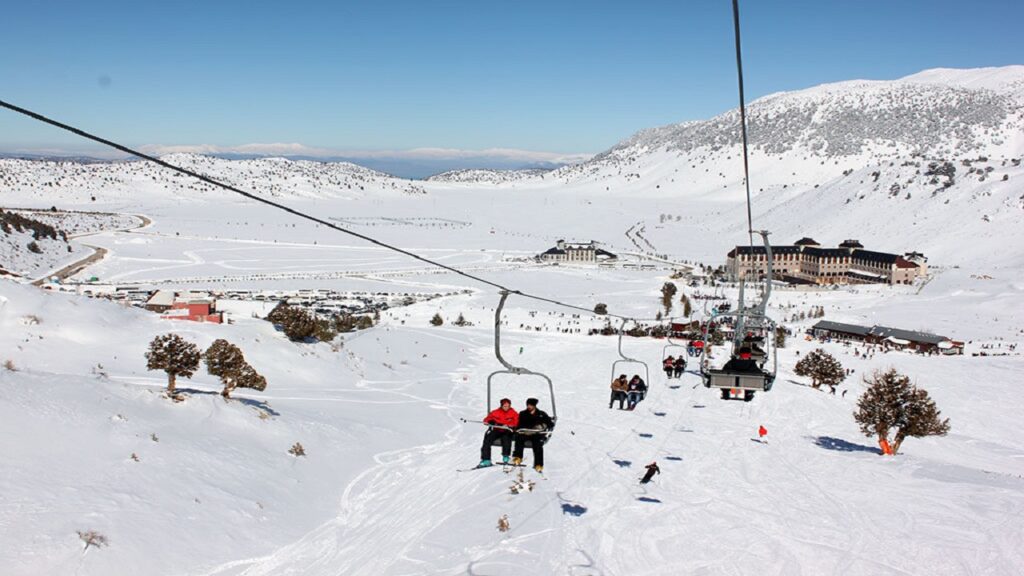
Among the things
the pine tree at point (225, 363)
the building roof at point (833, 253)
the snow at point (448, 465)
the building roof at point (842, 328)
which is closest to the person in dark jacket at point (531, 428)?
the snow at point (448, 465)

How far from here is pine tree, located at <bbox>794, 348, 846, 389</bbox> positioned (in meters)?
40.7

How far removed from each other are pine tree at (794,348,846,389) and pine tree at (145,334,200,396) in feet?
112

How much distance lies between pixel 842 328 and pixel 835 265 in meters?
52.7

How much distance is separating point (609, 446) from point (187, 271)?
273 ft

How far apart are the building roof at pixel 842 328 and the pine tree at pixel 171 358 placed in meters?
56.2

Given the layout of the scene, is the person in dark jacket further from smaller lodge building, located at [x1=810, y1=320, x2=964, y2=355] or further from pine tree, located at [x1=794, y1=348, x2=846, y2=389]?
smaller lodge building, located at [x1=810, y1=320, x2=964, y2=355]

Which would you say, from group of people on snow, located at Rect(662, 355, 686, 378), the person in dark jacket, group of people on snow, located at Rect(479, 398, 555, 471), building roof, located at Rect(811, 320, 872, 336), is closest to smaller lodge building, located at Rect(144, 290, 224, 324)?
group of people on snow, located at Rect(662, 355, 686, 378)

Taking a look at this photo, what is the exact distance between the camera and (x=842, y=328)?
6309 cm

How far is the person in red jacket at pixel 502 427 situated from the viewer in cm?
1310

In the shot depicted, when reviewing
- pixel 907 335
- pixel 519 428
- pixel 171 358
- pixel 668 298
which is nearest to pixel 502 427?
pixel 519 428

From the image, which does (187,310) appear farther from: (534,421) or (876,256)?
(876,256)

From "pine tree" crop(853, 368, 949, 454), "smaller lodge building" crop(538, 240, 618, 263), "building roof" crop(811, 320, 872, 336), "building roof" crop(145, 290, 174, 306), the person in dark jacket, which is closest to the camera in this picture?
the person in dark jacket

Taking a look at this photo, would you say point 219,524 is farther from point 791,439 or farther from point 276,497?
point 791,439

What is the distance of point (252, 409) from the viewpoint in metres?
23.9
